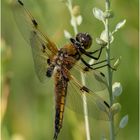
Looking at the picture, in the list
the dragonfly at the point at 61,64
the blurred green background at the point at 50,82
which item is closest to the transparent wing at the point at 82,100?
the dragonfly at the point at 61,64

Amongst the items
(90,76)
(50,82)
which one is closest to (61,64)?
(90,76)

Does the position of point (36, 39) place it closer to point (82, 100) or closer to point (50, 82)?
point (82, 100)

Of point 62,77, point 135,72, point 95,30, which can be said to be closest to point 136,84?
point 135,72

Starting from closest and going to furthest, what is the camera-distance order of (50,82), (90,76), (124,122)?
1. (124,122)
2. (90,76)
3. (50,82)

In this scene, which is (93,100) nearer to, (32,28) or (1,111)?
(1,111)

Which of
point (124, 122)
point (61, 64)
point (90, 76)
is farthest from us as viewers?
point (61, 64)

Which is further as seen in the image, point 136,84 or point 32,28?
point 136,84

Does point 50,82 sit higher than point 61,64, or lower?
higher

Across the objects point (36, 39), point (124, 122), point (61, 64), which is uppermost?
point (36, 39)

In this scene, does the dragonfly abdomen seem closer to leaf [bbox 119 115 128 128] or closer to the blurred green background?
the blurred green background
